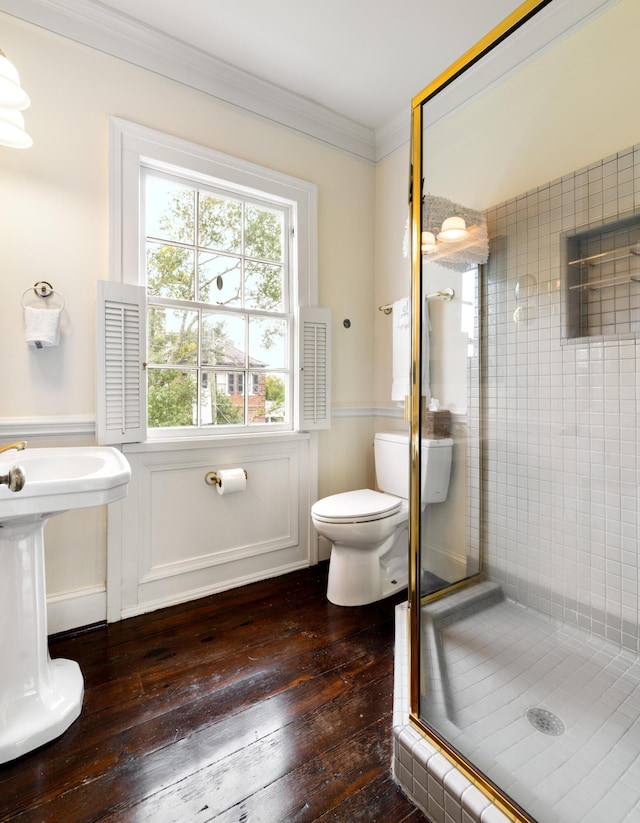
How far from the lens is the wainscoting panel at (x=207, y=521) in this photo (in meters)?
1.83

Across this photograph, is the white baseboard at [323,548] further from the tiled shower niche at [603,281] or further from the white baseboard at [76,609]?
the tiled shower niche at [603,281]

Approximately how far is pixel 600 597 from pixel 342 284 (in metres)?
1.93

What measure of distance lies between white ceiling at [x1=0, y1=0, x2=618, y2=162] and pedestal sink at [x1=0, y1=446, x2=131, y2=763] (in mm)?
1798

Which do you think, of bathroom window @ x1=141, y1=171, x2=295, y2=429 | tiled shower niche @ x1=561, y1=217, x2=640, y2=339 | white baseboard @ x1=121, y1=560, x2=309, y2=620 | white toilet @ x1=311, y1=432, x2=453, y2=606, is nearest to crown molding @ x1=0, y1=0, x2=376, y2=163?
bathroom window @ x1=141, y1=171, x2=295, y2=429

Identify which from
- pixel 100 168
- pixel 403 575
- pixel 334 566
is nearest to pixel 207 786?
pixel 334 566

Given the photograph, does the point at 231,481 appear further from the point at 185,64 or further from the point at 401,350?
the point at 185,64

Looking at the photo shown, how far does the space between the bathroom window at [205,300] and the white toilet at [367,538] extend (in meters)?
0.50

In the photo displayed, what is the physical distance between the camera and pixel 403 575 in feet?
6.69

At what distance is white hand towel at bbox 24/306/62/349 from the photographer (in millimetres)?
1562

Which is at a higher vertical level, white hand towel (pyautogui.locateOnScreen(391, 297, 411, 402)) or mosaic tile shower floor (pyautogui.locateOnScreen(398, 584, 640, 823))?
white hand towel (pyautogui.locateOnScreen(391, 297, 411, 402))

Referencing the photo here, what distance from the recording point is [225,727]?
4.03ft

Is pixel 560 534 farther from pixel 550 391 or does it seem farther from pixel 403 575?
pixel 403 575

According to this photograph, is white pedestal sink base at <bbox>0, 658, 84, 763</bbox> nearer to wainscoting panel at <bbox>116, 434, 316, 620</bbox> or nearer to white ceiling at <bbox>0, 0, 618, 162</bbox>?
wainscoting panel at <bbox>116, 434, 316, 620</bbox>

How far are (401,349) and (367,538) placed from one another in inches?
40.7
